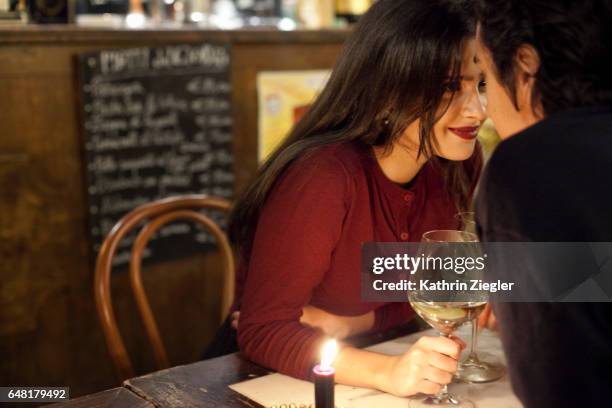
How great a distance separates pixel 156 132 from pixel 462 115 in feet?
4.99

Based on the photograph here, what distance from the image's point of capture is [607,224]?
2.37 feet

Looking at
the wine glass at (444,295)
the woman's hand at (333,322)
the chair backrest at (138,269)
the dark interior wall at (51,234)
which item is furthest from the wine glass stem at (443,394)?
the dark interior wall at (51,234)

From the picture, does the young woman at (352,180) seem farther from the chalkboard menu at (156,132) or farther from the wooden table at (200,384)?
the chalkboard menu at (156,132)

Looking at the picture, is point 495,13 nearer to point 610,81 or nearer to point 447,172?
point 610,81

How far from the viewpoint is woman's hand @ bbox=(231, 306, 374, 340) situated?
1396 millimetres

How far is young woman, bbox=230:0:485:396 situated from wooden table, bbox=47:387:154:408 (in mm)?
205

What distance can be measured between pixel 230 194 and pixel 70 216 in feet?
2.04

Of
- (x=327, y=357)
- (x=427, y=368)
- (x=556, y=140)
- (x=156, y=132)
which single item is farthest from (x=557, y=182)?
(x=156, y=132)

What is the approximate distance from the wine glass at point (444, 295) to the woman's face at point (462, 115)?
0.31m

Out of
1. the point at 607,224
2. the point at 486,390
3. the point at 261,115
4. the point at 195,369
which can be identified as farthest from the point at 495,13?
the point at 261,115

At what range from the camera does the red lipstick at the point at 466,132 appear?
1371 mm

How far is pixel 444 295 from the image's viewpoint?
1085 millimetres

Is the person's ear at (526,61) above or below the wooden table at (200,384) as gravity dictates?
above

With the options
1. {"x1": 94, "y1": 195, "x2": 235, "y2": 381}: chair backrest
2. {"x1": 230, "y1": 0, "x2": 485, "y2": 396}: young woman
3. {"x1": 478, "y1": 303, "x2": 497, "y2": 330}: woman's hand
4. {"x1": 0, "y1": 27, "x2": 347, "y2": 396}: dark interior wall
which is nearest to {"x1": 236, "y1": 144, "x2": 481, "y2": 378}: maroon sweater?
{"x1": 230, "y1": 0, "x2": 485, "y2": 396}: young woman
